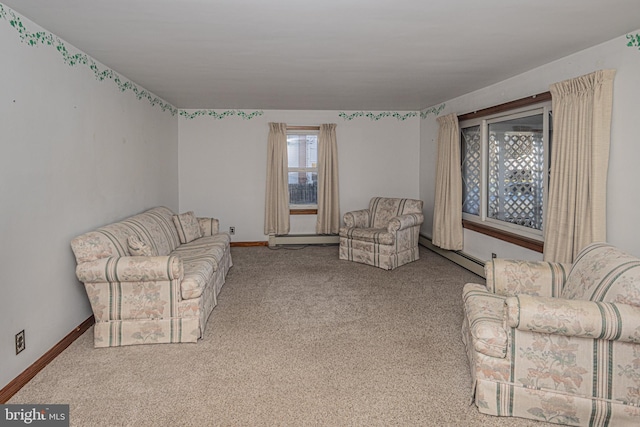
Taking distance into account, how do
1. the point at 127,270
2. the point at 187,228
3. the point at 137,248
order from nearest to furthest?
the point at 127,270 → the point at 137,248 → the point at 187,228

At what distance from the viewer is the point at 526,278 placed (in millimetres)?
2641

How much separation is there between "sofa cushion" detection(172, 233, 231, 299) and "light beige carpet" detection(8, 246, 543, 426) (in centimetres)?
38

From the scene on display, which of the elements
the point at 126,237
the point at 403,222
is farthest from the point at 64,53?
the point at 403,222

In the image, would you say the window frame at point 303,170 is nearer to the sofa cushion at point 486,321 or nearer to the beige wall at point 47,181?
the beige wall at point 47,181

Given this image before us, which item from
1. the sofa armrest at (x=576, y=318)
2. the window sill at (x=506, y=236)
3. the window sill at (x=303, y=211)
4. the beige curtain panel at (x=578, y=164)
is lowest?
the sofa armrest at (x=576, y=318)

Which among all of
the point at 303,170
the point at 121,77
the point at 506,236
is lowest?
the point at 506,236

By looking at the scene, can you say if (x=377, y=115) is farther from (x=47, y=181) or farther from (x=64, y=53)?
(x=47, y=181)

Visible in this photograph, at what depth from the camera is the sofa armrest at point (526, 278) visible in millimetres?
2582

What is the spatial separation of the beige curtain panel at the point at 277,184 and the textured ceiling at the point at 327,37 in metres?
1.90

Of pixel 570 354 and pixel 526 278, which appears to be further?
pixel 526 278

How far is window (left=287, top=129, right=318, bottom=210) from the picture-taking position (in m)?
6.72

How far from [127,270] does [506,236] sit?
3629 mm

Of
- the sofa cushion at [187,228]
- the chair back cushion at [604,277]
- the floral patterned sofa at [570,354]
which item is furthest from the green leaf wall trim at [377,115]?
the floral patterned sofa at [570,354]

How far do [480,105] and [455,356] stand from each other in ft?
10.5
